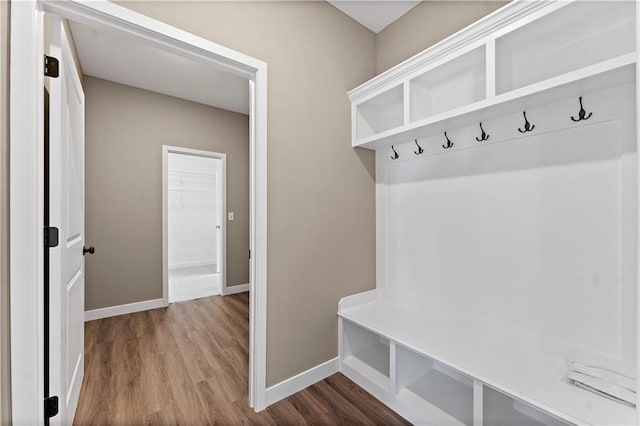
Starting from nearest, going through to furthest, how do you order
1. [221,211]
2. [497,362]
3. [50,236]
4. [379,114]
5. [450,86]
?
[50,236] → [497,362] → [450,86] → [379,114] → [221,211]

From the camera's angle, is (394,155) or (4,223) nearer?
(4,223)

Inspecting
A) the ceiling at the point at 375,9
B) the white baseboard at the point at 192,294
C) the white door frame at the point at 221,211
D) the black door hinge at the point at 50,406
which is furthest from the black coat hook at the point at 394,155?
the white baseboard at the point at 192,294

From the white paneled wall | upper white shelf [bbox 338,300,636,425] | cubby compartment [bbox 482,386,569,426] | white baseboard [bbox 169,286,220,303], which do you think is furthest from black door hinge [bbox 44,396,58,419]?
the white paneled wall

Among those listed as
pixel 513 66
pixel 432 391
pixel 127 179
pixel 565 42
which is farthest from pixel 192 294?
pixel 565 42

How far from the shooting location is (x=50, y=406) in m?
1.18

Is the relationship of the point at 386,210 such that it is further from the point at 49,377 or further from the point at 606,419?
the point at 49,377

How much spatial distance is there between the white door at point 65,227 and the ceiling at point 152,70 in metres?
1.13

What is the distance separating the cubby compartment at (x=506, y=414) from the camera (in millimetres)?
1387

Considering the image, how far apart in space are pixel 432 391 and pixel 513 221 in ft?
3.73

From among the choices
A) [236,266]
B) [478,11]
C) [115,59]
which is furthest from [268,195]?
[236,266]

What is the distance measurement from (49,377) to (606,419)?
2.23 meters

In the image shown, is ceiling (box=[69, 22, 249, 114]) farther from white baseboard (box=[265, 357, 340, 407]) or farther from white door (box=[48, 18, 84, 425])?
white baseboard (box=[265, 357, 340, 407])

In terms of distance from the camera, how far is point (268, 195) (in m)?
1.75

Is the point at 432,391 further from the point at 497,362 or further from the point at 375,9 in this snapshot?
the point at 375,9
